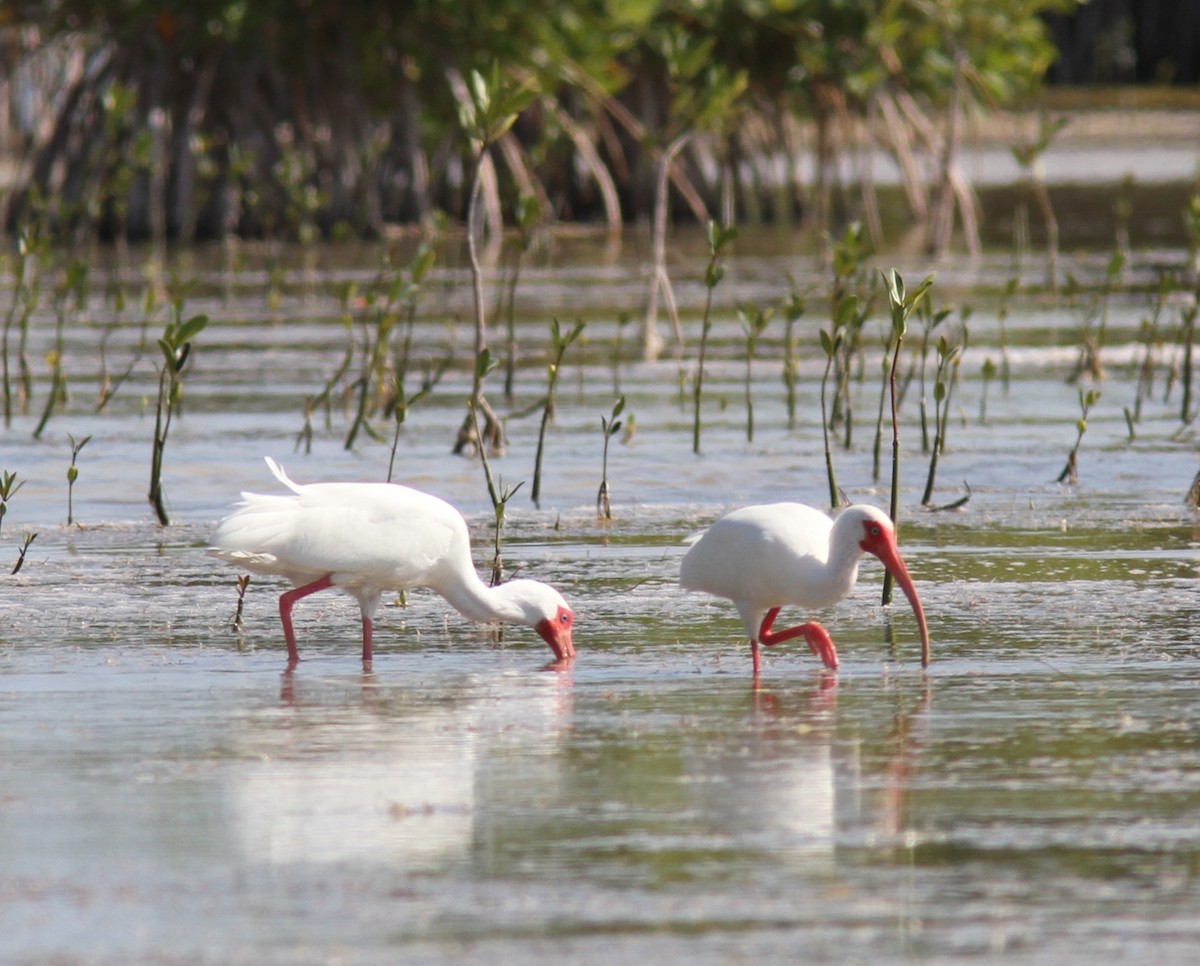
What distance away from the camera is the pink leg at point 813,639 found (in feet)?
19.0

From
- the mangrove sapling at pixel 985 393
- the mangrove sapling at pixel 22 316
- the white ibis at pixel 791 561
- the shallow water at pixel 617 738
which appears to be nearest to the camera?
the shallow water at pixel 617 738

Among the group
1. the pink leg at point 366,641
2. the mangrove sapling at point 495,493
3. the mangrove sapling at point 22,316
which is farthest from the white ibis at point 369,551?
the mangrove sapling at point 22,316

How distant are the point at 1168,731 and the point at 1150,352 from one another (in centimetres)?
617

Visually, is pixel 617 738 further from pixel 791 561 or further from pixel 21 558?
pixel 21 558

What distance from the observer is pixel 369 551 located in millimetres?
6090

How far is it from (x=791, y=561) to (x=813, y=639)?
24 centimetres

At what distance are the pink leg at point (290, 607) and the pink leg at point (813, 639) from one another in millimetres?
1116

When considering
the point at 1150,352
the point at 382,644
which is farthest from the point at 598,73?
the point at 382,644

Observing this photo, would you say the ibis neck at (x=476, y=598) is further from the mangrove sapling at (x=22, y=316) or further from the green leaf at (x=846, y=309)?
the mangrove sapling at (x=22, y=316)

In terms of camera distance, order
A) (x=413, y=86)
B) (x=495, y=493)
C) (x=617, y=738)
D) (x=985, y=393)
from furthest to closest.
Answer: (x=413, y=86) → (x=985, y=393) → (x=495, y=493) → (x=617, y=738)

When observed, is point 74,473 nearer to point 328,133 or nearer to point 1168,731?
point 1168,731

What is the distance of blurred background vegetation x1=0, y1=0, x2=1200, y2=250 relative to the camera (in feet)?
68.7

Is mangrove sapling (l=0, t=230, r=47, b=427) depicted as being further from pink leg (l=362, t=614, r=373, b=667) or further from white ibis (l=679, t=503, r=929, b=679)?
white ibis (l=679, t=503, r=929, b=679)

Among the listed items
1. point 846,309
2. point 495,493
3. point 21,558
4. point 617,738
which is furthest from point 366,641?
point 846,309
